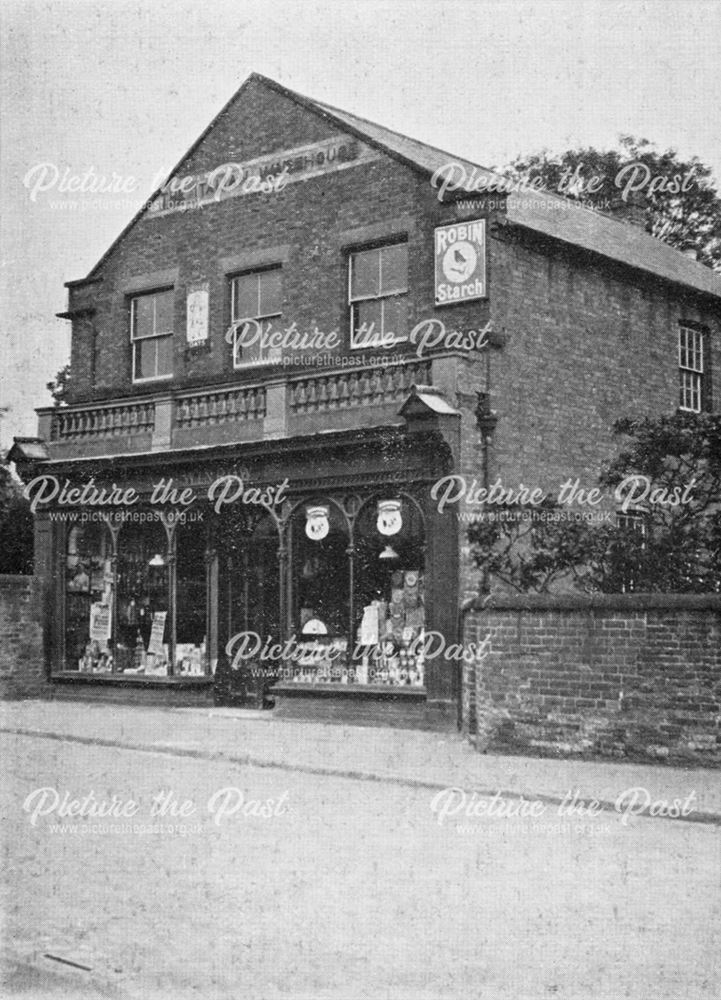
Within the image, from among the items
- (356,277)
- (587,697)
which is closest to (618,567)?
(587,697)

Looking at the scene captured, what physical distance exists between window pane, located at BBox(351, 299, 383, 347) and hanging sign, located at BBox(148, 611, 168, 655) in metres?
5.54

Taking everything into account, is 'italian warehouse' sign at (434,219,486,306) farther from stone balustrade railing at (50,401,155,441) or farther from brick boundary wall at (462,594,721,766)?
stone balustrade railing at (50,401,155,441)

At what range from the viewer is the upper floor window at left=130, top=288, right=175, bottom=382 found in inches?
861

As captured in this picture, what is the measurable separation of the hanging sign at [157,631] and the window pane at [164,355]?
14.3 feet

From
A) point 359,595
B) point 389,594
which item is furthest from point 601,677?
point 359,595

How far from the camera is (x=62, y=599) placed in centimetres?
2133

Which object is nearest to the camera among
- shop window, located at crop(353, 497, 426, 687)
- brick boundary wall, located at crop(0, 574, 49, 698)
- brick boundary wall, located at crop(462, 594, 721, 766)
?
brick boundary wall, located at crop(462, 594, 721, 766)

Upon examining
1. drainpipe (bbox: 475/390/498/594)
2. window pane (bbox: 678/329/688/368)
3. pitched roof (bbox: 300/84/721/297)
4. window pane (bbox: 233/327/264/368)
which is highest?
pitched roof (bbox: 300/84/721/297)

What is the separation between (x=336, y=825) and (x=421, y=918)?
9.86 feet

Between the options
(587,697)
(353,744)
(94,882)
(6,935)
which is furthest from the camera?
(353,744)

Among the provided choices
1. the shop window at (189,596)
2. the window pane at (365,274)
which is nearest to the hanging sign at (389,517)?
the window pane at (365,274)

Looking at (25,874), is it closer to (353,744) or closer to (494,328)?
(353,744)

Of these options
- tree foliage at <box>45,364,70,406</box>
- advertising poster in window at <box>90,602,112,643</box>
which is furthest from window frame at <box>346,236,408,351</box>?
tree foliage at <box>45,364,70,406</box>

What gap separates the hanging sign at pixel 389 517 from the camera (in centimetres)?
1738
